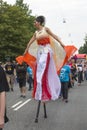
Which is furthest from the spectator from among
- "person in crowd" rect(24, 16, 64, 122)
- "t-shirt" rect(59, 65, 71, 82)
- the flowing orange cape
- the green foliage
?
the green foliage

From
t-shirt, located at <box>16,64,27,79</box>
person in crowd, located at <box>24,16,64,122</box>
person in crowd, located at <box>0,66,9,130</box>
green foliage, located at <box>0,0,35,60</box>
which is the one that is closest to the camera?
person in crowd, located at <box>0,66,9,130</box>

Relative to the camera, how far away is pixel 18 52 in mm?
75000

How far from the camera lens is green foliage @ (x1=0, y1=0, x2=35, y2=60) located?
240ft

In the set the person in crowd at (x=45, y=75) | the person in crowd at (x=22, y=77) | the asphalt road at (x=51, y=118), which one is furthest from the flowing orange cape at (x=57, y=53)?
the person in crowd at (x=22, y=77)

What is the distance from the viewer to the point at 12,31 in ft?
240

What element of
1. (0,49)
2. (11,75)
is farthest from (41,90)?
(0,49)

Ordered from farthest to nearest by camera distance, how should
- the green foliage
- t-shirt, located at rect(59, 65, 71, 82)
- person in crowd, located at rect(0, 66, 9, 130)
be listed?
the green foliage, t-shirt, located at rect(59, 65, 71, 82), person in crowd, located at rect(0, 66, 9, 130)

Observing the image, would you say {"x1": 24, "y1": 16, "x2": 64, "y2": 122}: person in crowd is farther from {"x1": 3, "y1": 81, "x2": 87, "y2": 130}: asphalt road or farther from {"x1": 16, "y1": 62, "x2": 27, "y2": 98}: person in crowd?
{"x1": 16, "y1": 62, "x2": 27, "y2": 98}: person in crowd

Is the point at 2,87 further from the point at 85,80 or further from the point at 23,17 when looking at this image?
the point at 23,17

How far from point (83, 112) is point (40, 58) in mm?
2846

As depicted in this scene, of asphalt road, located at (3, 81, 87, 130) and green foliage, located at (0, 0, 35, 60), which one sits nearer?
asphalt road, located at (3, 81, 87, 130)

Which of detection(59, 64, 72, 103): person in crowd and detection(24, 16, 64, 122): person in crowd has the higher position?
detection(24, 16, 64, 122): person in crowd

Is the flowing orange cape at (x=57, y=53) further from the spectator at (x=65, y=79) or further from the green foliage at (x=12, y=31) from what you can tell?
the green foliage at (x=12, y=31)

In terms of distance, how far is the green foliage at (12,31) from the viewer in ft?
240
